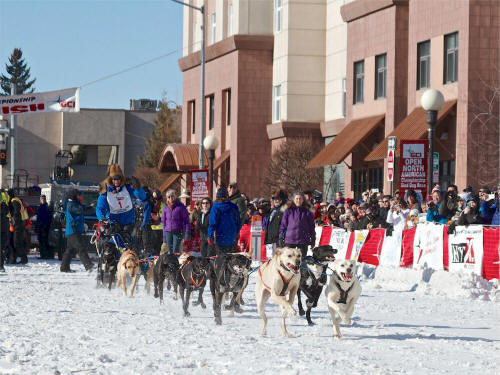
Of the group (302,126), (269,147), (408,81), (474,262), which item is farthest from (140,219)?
(269,147)

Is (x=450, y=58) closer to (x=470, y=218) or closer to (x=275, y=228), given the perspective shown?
(x=470, y=218)

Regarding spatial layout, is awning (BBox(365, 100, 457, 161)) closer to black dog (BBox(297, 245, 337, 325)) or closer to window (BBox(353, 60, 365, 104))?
window (BBox(353, 60, 365, 104))

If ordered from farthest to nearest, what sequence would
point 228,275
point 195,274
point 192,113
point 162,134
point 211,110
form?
point 162,134 < point 192,113 < point 211,110 < point 195,274 < point 228,275

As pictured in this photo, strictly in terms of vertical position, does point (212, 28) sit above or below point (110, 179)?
above

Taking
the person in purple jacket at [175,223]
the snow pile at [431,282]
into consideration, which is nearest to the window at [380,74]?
the snow pile at [431,282]

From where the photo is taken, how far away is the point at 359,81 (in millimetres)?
38812

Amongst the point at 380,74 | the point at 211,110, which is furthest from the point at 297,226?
the point at 211,110

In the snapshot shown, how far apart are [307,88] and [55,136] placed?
43122 mm

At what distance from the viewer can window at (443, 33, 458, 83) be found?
1251 inches

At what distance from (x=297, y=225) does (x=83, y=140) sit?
71.4m

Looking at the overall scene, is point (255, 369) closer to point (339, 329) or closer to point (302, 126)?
point (339, 329)

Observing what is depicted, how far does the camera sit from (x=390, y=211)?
22094mm

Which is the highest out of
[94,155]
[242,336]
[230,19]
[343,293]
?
[230,19]

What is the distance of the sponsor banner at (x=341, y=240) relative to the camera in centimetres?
2387
